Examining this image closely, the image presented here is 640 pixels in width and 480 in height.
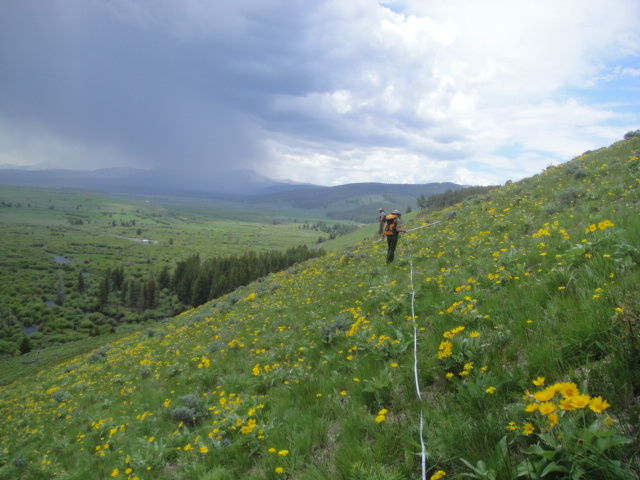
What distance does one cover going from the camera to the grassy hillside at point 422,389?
2.27m

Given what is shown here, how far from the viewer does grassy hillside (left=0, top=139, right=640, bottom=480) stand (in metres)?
2.27

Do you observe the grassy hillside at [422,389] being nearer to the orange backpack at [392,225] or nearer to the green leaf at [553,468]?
the green leaf at [553,468]

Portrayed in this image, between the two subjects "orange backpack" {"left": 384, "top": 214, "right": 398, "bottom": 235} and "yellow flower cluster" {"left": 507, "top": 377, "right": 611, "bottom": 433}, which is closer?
"yellow flower cluster" {"left": 507, "top": 377, "right": 611, "bottom": 433}

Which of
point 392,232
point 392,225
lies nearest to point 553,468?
point 392,232

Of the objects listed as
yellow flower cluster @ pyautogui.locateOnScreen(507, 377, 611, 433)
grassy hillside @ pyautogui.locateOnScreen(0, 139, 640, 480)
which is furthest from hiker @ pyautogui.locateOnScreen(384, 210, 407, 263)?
yellow flower cluster @ pyautogui.locateOnScreen(507, 377, 611, 433)

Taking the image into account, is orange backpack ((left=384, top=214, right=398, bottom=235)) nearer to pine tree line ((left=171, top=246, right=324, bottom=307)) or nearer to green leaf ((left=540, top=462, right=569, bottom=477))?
green leaf ((left=540, top=462, right=569, bottom=477))

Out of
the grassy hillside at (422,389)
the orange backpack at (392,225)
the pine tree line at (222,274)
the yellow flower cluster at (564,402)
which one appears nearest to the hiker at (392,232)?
the orange backpack at (392,225)

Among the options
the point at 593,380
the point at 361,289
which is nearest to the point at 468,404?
the point at 593,380

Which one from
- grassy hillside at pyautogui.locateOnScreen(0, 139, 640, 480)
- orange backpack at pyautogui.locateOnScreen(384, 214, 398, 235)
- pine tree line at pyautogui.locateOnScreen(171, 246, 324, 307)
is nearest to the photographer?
grassy hillside at pyautogui.locateOnScreen(0, 139, 640, 480)

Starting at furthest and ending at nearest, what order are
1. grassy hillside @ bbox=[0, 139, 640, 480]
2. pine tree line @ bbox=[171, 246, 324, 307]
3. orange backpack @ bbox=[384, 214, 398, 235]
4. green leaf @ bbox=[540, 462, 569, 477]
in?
pine tree line @ bbox=[171, 246, 324, 307] → orange backpack @ bbox=[384, 214, 398, 235] → grassy hillside @ bbox=[0, 139, 640, 480] → green leaf @ bbox=[540, 462, 569, 477]

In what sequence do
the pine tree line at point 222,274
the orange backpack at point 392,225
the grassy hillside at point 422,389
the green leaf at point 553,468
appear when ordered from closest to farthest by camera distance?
the green leaf at point 553,468 < the grassy hillside at point 422,389 < the orange backpack at point 392,225 < the pine tree line at point 222,274

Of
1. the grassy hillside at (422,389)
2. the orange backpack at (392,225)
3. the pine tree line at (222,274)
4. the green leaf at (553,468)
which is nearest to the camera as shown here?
the green leaf at (553,468)

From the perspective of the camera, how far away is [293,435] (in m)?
3.79

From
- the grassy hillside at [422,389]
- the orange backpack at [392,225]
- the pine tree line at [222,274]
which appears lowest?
the pine tree line at [222,274]
